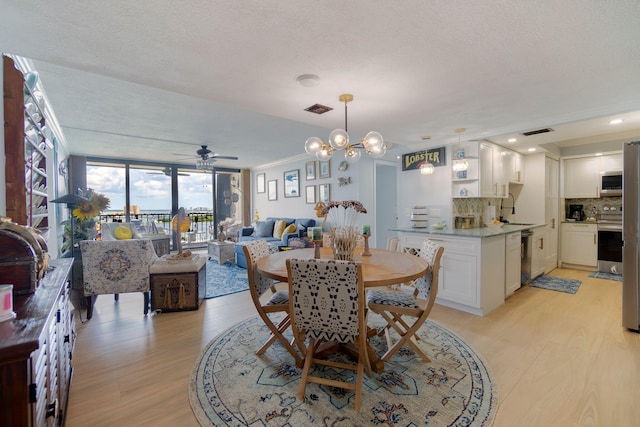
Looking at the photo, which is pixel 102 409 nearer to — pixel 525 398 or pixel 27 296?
pixel 27 296

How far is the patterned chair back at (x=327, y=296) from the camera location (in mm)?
1666

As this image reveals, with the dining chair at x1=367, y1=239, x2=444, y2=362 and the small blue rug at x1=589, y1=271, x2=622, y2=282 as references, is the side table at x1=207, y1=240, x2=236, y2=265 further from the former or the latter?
the small blue rug at x1=589, y1=271, x2=622, y2=282

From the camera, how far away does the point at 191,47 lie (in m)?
1.77

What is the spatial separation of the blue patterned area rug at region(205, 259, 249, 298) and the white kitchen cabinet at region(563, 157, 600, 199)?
619 cm

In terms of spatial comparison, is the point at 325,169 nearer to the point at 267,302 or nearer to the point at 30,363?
the point at 267,302

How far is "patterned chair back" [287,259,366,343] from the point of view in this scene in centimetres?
167

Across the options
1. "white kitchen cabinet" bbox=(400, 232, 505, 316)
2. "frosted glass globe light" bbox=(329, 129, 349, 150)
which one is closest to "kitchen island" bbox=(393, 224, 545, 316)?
"white kitchen cabinet" bbox=(400, 232, 505, 316)

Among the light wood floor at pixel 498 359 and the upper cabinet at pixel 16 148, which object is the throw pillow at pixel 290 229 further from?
the upper cabinet at pixel 16 148

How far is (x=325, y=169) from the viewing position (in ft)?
20.9

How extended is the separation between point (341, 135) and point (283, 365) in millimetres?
1923

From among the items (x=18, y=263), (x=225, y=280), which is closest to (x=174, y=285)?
(x=225, y=280)

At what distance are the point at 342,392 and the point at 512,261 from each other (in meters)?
3.16

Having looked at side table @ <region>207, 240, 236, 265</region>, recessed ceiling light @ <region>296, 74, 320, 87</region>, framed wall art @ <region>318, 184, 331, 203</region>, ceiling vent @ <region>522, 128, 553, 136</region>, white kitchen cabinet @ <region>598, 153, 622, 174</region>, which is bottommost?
side table @ <region>207, 240, 236, 265</region>

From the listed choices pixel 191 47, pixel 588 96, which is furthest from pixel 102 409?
pixel 588 96
